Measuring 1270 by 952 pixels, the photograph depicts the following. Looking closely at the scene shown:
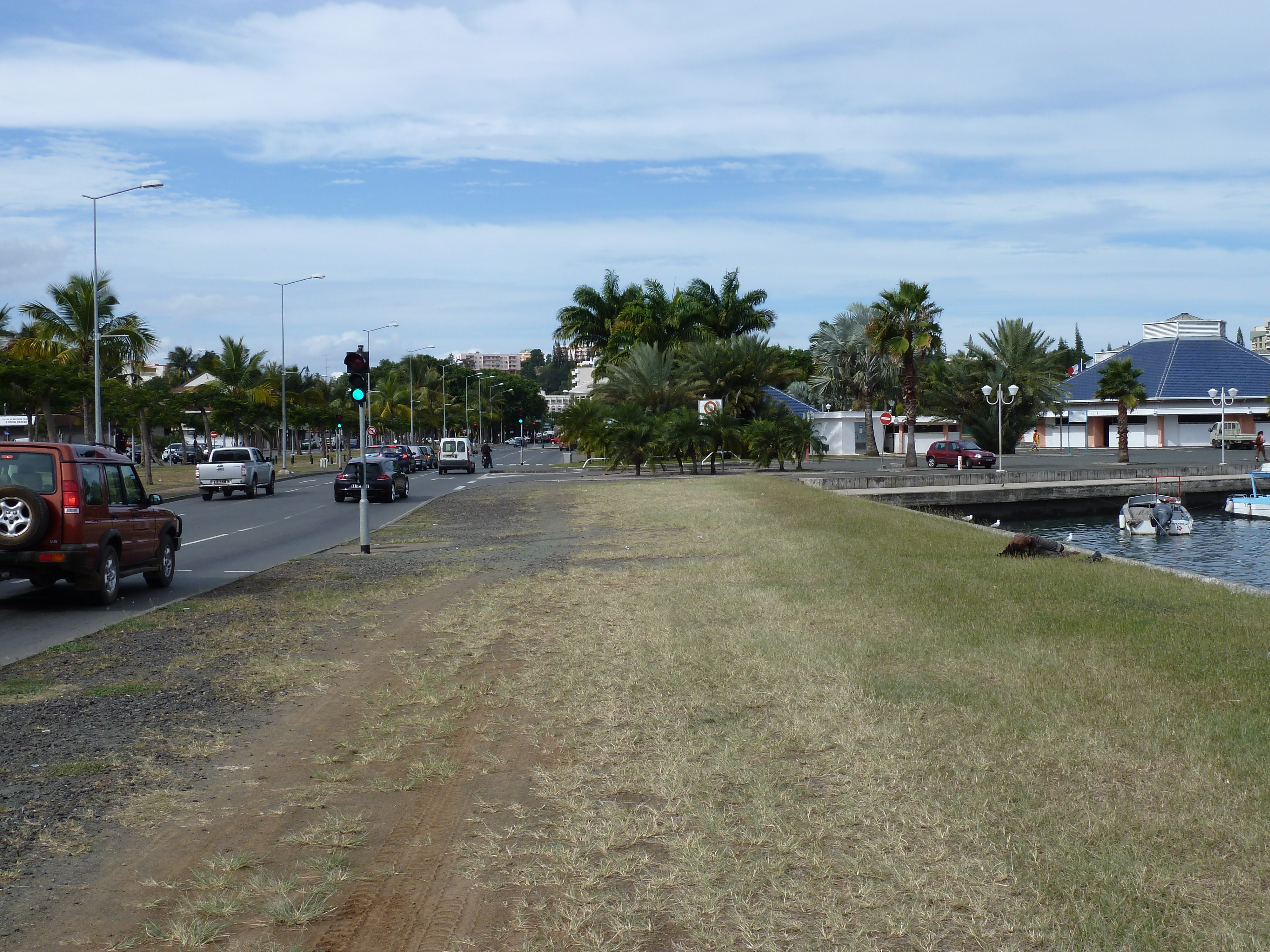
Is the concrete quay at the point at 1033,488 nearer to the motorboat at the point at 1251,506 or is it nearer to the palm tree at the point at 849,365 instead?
the motorboat at the point at 1251,506

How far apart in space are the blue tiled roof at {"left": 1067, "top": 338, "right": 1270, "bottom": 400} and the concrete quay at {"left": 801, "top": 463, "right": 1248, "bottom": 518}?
37992 millimetres

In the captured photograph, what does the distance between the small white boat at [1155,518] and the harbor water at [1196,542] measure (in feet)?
0.67

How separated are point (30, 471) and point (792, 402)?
7406 cm

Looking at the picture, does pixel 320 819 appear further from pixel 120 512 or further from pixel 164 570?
pixel 164 570

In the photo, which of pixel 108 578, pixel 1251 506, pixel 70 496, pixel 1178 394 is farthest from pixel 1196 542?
pixel 1178 394

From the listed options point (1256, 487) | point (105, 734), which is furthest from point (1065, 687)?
point (1256, 487)

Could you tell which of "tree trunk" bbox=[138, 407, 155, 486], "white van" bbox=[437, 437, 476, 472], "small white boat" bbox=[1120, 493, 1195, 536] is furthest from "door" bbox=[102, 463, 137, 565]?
"white van" bbox=[437, 437, 476, 472]

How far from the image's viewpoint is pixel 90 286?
49188mm

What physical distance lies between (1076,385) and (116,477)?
87638mm

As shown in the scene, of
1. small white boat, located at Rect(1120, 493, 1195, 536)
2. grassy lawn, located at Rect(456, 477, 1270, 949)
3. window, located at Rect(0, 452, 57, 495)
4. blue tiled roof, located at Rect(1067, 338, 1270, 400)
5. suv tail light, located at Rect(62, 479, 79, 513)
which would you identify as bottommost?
small white boat, located at Rect(1120, 493, 1195, 536)

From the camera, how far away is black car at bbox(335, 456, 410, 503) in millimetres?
36750

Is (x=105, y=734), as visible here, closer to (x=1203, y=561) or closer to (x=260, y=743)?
(x=260, y=743)

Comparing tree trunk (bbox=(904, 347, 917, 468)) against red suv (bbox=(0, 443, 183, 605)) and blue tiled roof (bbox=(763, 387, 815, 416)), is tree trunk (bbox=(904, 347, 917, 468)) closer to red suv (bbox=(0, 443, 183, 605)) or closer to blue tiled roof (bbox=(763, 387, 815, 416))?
blue tiled roof (bbox=(763, 387, 815, 416))

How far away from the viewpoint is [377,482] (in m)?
36.7
